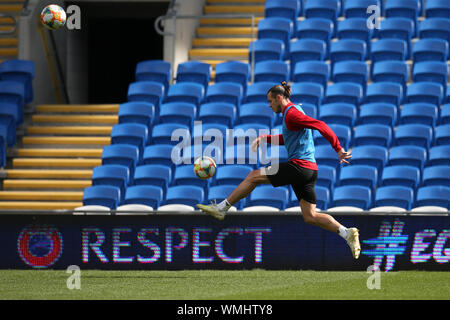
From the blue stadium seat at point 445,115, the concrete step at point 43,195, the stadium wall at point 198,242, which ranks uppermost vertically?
Result: the blue stadium seat at point 445,115

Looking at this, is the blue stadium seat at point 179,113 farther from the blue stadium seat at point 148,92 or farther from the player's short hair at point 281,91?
the player's short hair at point 281,91

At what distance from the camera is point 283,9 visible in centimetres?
1675

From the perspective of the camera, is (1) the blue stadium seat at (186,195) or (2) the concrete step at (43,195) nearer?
(1) the blue stadium seat at (186,195)

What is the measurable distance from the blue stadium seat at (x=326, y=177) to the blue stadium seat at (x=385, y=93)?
2.09 metres

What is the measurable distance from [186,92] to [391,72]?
3331mm

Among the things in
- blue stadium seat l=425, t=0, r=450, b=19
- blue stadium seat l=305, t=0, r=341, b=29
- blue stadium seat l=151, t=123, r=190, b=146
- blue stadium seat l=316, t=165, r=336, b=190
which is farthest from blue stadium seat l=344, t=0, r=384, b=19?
blue stadium seat l=316, t=165, r=336, b=190

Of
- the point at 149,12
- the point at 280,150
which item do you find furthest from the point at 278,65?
the point at 149,12

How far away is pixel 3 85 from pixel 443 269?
8.31 m

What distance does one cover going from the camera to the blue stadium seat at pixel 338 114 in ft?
46.6

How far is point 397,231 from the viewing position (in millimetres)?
10703

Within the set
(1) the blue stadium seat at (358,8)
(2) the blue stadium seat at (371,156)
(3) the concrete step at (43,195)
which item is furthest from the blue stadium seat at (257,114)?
(1) the blue stadium seat at (358,8)

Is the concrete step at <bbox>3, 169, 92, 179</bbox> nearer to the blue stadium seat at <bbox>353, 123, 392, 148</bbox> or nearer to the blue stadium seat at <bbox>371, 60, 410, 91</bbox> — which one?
the blue stadium seat at <bbox>353, 123, 392, 148</bbox>

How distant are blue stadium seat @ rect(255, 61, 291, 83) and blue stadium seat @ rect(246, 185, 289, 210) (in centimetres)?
290
